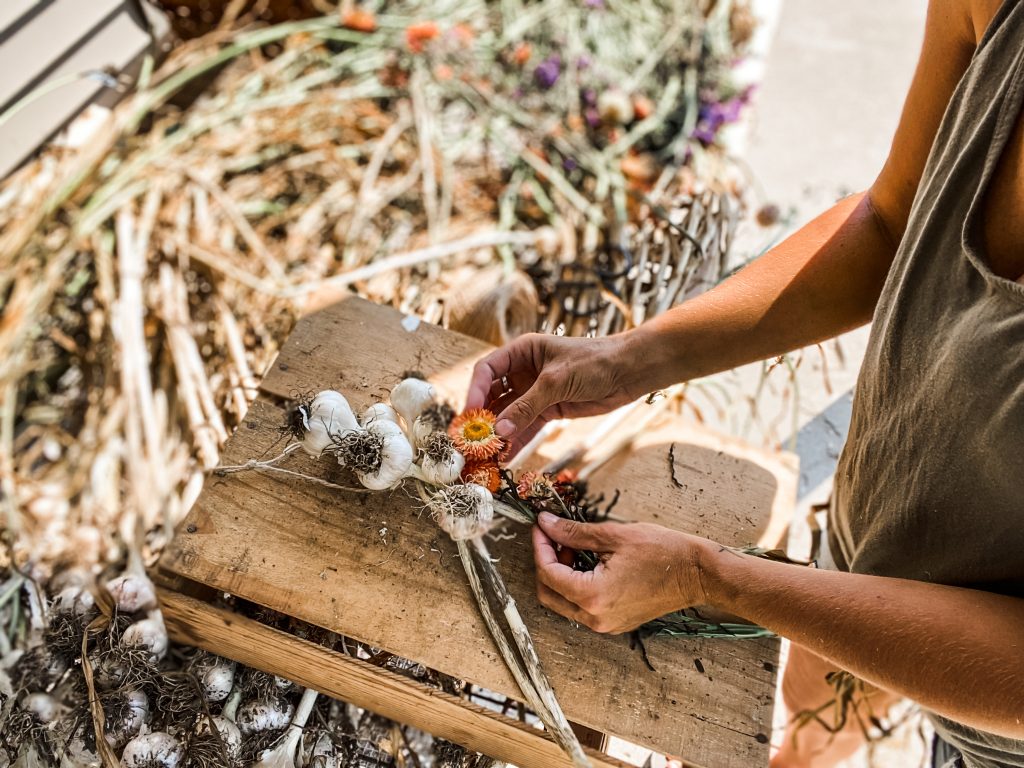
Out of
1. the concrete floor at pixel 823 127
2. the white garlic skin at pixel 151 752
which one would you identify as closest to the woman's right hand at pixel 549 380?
the white garlic skin at pixel 151 752

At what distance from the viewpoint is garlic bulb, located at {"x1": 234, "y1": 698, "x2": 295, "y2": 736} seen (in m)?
1.06

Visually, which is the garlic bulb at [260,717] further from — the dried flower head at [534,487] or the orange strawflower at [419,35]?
the orange strawflower at [419,35]

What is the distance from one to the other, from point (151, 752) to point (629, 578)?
0.69 metres

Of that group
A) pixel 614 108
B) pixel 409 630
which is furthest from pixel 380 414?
pixel 614 108

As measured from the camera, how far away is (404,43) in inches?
118

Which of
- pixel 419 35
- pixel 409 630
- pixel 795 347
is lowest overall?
pixel 409 630

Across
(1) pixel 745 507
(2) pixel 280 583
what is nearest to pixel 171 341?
(2) pixel 280 583

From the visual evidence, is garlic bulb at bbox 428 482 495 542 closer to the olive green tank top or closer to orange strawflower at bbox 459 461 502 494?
orange strawflower at bbox 459 461 502 494

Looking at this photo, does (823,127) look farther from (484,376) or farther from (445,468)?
(445,468)

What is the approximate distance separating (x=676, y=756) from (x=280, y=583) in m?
0.56

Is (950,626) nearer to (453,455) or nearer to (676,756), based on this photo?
(676,756)

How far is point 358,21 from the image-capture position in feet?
9.80

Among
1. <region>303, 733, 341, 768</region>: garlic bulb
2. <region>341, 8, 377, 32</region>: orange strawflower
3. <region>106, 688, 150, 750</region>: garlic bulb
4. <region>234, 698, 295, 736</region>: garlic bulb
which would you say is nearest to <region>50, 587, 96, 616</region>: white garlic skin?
<region>106, 688, 150, 750</region>: garlic bulb

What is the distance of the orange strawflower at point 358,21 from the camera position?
299cm
